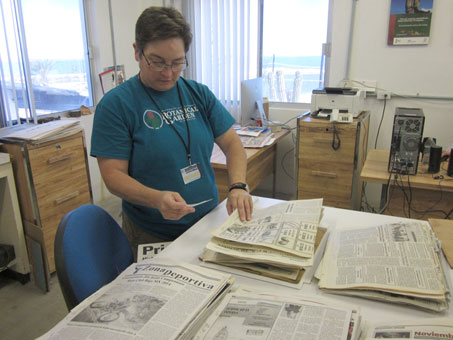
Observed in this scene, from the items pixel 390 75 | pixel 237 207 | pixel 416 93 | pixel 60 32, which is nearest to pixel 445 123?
pixel 416 93

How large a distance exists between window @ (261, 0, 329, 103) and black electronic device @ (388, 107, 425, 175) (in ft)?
4.53

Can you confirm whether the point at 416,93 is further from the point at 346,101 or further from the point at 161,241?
the point at 161,241

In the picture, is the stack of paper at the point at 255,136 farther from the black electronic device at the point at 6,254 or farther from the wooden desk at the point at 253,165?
the black electronic device at the point at 6,254

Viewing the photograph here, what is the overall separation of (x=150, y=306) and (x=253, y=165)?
2177 millimetres

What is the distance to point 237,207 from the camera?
1.21 m

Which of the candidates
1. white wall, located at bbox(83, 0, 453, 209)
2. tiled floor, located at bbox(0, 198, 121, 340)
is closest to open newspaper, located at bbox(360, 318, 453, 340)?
tiled floor, located at bbox(0, 198, 121, 340)

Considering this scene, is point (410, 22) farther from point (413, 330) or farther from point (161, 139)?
point (413, 330)

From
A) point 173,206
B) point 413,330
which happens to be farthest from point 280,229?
point 413,330

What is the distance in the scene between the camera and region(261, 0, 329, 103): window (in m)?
3.27

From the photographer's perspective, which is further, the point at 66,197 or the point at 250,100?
the point at 250,100

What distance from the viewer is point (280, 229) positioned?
1.03 meters

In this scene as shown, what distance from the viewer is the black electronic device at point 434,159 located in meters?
2.11

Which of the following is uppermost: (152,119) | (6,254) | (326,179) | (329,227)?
(152,119)

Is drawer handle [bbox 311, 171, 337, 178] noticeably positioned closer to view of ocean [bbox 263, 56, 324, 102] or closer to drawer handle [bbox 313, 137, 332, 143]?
drawer handle [bbox 313, 137, 332, 143]
